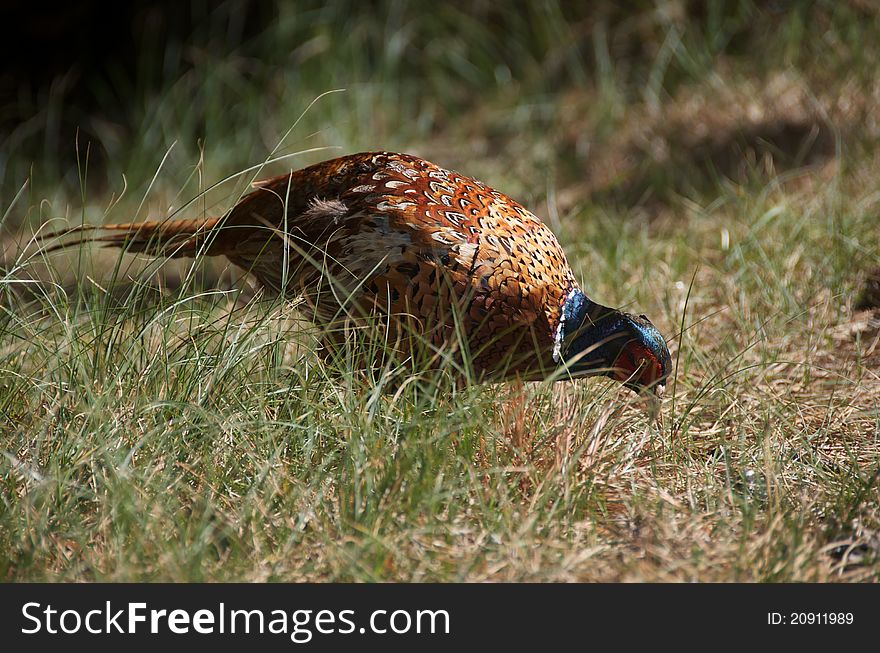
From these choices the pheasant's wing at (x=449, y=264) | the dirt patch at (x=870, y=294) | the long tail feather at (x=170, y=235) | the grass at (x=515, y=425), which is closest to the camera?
the grass at (x=515, y=425)

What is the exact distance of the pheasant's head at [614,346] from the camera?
2738mm

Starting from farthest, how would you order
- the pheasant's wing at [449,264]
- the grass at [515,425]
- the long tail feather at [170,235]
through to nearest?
the long tail feather at [170,235], the pheasant's wing at [449,264], the grass at [515,425]

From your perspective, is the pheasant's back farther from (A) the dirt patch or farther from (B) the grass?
(A) the dirt patch

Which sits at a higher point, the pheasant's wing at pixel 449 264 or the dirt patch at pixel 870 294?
the dirt patch at pixel 870 294

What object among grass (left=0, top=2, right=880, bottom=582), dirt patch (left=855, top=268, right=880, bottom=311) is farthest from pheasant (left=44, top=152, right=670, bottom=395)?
dirt patch (left=855, top=268, right=880, bottom=311)

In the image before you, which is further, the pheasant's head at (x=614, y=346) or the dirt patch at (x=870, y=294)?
the dirt patch at (x=870, y=294)


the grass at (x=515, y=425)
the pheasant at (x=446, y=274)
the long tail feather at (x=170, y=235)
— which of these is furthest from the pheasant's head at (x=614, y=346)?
the long tail feather at (x=170, y=235)

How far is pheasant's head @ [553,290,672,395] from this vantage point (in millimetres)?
2738

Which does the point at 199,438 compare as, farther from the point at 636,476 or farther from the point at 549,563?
the point at 636,476

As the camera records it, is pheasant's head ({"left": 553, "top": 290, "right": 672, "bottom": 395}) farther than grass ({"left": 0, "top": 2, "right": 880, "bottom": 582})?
Yes

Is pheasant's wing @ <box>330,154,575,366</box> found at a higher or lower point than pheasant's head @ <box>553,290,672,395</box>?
higher

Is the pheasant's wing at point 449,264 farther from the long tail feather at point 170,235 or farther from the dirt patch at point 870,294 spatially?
the dirt patch at point 870,294

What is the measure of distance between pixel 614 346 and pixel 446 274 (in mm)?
545

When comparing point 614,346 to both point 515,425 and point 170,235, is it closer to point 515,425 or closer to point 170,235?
point 515,425
